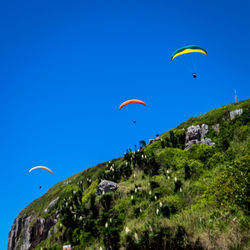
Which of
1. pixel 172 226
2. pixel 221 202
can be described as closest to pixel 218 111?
pixel 221 202

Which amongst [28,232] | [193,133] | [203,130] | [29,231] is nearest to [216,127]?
[203,130]

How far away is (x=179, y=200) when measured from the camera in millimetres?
15094

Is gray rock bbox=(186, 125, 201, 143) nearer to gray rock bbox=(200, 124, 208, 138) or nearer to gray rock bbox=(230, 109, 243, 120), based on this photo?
gray rock bbox=(200, 124, 208, 138)

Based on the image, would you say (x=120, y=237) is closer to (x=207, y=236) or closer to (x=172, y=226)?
(x=172, y=226)

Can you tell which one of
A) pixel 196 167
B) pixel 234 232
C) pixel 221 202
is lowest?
pixel 234 232

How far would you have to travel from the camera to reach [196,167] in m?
19.1

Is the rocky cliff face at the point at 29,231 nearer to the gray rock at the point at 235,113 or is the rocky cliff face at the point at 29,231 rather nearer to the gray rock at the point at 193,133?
the gray rock at the point at 193,133

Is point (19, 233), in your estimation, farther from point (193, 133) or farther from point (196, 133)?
point (196, 133)

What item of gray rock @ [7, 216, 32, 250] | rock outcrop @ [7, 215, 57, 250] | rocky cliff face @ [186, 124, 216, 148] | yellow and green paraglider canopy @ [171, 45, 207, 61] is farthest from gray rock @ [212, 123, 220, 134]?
gray rock @ [7, 216, 32, 250]

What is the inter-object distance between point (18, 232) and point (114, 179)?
90.0 feet

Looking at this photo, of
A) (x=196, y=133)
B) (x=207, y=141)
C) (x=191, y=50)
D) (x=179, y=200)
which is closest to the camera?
(x=179, y=200)

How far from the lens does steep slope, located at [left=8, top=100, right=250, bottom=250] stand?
10562mm

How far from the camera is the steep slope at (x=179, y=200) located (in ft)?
34.7


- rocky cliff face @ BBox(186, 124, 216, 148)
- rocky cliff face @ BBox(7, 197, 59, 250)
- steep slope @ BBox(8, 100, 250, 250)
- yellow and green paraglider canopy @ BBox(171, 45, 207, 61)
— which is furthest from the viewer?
rocky cliff face @ BBox(7, 197, 59, 250)
